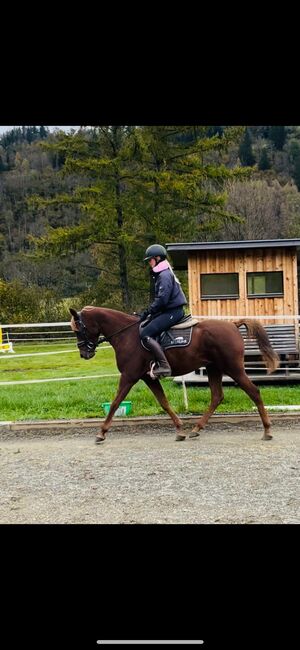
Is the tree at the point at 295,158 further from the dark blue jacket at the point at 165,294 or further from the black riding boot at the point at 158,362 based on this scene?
the black riding boot at the point at 158,362

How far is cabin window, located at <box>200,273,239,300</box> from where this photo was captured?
12977 mm

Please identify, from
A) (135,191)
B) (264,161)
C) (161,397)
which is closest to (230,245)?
(161,397)

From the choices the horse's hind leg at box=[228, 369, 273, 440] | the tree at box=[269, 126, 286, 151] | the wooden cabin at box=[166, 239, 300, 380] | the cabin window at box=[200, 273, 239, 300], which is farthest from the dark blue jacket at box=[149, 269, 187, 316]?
the tree at box=[269, 126, 286, 151]

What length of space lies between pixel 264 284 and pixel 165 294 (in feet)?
19.4

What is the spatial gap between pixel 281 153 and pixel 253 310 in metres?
35.5

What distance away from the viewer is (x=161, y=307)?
24.5 ft

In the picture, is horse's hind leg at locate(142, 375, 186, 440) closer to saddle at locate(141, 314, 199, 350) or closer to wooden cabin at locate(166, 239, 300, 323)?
saddle at locate(141, 314, 199, 350)

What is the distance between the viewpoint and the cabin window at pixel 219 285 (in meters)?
13.0

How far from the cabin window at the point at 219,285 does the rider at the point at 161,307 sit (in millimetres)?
5477

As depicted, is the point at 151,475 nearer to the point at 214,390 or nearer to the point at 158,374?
the point at 158,374
